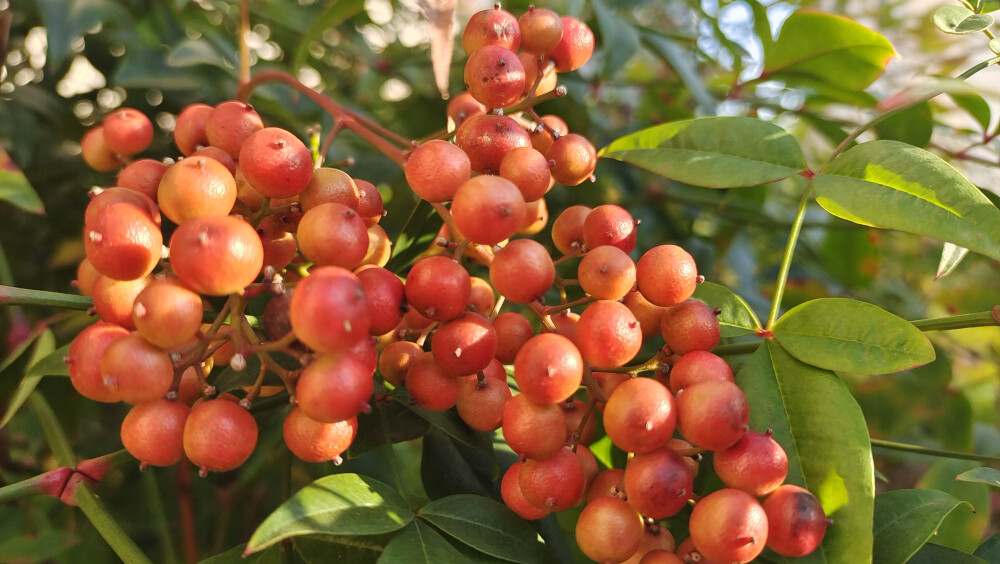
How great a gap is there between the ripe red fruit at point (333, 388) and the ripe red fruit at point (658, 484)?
9.1 inches

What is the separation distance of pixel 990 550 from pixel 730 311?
1.21 feet

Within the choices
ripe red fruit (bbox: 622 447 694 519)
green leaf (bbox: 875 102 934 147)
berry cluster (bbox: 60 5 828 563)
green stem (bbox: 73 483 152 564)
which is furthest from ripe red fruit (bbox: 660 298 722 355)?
green leaf (bbox: 875 102 934 147)

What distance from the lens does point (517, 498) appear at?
664 mm

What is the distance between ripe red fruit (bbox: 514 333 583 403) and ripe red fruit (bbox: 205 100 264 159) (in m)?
0.36

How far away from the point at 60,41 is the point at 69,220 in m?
0.45

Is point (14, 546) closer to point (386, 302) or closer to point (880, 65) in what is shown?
point (386, 302)

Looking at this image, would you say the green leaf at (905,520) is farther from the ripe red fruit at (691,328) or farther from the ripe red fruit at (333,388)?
the ripe red fruit at (333,388)

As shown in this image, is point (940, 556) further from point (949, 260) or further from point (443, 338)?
point (443, 338)

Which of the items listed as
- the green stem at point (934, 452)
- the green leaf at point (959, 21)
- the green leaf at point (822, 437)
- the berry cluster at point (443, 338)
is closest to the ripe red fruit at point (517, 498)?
the berry cluster at point (443, 338)

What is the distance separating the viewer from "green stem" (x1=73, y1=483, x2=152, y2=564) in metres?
0.69

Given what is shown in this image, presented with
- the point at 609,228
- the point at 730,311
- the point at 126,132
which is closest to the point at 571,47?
the point at 609,228

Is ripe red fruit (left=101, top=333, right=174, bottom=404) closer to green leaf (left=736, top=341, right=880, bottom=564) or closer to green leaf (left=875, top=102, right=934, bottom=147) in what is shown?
green leaf (left=736, top=341, right=880, bottom=564)

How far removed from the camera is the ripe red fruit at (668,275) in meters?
0.65

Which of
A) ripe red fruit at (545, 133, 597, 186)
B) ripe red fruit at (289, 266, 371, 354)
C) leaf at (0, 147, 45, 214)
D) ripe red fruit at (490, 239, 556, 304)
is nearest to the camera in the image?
ripe red fruit at (289, 266, 371, 354)
